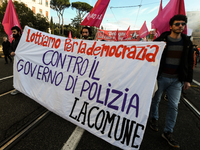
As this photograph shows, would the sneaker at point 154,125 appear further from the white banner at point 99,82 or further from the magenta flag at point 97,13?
the magenta flag at point 97,13

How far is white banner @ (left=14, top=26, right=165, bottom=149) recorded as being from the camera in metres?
1.71

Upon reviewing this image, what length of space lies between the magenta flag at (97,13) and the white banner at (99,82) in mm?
2018

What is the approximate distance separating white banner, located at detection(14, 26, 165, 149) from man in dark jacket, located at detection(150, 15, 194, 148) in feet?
1.02

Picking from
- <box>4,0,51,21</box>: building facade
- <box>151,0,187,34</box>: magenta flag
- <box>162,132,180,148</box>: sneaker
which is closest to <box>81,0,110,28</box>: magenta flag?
<box>151,0,187,34</box>: magenta flag

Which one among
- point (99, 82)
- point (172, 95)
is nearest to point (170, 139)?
point (172, 95)

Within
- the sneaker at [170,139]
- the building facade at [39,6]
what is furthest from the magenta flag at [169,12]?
the building facade at [39,6]

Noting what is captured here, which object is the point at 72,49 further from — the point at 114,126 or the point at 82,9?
the point at 82,9

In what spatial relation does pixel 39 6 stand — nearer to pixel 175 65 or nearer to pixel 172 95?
pixel 175 65

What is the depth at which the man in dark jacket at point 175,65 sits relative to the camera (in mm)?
1868

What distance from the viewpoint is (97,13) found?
4.33 metres

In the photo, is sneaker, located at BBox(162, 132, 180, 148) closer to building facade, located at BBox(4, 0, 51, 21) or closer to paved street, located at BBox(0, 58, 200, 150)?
paved street, located at BBox(0, 58, 200, 150)

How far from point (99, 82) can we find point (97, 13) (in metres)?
3.20

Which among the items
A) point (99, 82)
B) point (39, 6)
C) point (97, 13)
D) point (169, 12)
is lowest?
point (99, 82)

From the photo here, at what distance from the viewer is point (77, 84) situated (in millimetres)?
2221
